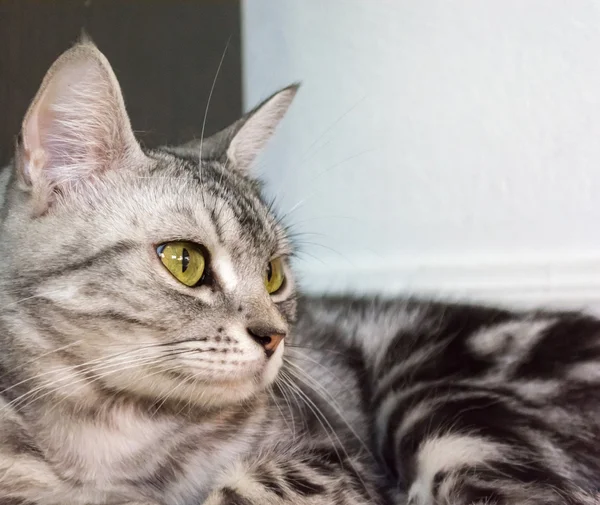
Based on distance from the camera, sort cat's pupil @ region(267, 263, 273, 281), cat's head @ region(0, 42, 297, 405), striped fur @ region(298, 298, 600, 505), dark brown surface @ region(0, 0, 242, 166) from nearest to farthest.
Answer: cat's head @ region(0, 42, 297, 405)
striped fur @ region(298, 298, 600, 505)
cat's pupil @ region(267, 263, 273, 281)
dark brown surface @ region(0, 0, 242, 166)

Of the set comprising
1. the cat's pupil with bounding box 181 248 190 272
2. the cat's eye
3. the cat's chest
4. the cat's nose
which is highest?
the cat's pupil with bounding box 181 248 190 272

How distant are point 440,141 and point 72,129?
0.99 meters

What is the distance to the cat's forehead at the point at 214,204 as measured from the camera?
0.83 meters

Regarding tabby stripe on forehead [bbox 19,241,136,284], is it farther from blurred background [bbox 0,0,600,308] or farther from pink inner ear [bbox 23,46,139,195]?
blurred background [bbox 0,0,600,308]

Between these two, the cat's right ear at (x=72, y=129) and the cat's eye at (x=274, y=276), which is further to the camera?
the cat's eye at (x=274, y=276)

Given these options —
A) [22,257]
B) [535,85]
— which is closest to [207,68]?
[535,85]

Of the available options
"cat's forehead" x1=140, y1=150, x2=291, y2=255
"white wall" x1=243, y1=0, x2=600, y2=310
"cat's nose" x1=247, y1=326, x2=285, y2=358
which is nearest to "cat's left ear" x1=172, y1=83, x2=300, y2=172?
"cat's forehead" x1=140, y1=150, x2=291, y2=255

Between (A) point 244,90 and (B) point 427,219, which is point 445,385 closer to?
(B) point 427,219

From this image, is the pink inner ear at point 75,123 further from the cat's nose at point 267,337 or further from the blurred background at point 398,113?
the blurred background at point 398,113

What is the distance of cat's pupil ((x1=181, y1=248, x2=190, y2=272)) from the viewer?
0.80 meters

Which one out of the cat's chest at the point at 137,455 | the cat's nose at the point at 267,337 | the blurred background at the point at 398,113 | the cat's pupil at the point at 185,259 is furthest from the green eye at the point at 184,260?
the blurred background at the point at 398,113

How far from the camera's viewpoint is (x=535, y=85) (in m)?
1.37

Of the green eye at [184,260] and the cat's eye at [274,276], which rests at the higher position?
the green eye at [184,260]

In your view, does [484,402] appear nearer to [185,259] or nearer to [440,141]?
[185,259]
